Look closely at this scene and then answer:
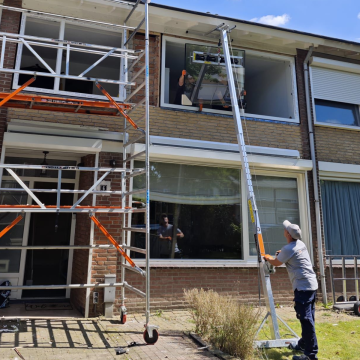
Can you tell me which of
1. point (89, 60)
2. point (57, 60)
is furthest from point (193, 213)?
point (89, 60)

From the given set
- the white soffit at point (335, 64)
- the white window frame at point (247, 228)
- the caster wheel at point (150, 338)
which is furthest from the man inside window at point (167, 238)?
the white soffit at point (335, 64)

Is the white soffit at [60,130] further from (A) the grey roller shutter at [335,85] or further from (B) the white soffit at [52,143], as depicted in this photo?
(A) the grey roller shutter at [335,85]

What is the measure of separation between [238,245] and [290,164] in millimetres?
2196

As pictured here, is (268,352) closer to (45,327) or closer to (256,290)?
(256,290)

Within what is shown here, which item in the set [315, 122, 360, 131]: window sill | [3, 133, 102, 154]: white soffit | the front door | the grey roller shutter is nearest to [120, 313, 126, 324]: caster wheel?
the front door

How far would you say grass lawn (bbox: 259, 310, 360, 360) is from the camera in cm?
442

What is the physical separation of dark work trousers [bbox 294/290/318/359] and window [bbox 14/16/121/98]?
4.80 meters

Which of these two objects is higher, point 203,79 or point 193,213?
point 203,79

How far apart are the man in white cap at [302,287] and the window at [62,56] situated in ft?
14.1

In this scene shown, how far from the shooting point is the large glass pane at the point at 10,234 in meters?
6.78

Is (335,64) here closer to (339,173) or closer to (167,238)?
(339,173)

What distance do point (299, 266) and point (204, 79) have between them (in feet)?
15.8

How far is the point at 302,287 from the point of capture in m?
4.30

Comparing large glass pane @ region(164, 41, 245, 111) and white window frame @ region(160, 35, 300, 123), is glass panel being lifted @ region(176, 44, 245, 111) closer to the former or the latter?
large glass pane @ region(164, 41, 245, 111)
